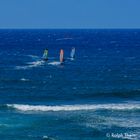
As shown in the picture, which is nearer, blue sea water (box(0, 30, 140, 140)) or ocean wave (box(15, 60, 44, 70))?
blue sea water (box(0, 30, 140, 140))

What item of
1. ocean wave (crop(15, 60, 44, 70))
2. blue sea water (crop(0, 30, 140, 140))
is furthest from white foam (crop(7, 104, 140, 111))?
ocean wave (crop(15, 60, 44, 70))

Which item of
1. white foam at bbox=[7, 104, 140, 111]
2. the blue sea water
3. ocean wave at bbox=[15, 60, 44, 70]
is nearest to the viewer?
the blue sea water

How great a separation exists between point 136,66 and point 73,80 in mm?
28071

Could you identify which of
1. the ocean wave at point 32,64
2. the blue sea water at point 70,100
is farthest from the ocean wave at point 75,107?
the ocean wave at point 32,64

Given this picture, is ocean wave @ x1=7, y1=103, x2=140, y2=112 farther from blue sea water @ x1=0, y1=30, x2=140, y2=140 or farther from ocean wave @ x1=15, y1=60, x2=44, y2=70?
ocean wave @ x1=15, y1=60, x2=44, y2=70

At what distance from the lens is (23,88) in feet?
295

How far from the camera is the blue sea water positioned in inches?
2255

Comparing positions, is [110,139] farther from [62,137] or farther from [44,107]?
[44,107]

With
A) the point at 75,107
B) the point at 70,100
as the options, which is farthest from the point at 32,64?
the point at 75,107

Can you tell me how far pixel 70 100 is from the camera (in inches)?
3125

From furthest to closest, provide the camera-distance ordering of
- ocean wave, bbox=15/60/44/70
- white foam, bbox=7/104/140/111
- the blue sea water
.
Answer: ocean wave, bbox=15/60/44/70, white foam, bbox=7/104/140/111, the blue sea water

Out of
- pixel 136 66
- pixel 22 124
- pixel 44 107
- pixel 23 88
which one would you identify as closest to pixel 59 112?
pixel 44 107

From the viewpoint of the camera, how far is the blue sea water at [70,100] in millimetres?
57281

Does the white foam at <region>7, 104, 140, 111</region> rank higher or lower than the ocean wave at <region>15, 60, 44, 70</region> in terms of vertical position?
higher
